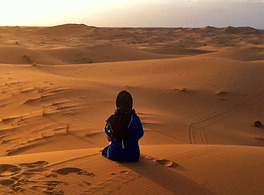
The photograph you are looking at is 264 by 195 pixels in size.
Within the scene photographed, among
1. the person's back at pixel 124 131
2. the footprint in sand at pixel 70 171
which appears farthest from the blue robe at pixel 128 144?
the footprint in sand at pixel 70 171

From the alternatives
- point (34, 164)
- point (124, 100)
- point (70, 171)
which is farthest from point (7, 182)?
point (124, 100)

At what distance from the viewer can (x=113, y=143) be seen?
3.54 metres

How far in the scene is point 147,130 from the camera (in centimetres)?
603

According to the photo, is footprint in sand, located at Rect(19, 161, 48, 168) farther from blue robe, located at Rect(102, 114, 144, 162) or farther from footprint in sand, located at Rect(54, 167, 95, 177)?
blue robe, located at Rect(102, 114, 144, 162)

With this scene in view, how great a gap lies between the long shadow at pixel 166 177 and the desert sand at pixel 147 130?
1 centimetres

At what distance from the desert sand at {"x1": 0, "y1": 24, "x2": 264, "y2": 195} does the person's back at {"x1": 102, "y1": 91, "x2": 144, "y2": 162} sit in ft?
0.45

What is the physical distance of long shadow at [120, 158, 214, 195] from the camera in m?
3.02

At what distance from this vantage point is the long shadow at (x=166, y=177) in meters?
3.02

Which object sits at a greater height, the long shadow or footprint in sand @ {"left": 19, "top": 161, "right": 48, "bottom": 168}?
footprint in sand @ {"left": 19, "top": 161, "right": 48, "bottom": 168}

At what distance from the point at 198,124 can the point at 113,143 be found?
4.32 m

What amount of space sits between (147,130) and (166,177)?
277 centimetres

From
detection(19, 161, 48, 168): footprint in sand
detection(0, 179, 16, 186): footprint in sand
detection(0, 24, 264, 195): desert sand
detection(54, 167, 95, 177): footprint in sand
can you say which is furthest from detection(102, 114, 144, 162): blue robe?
detection(0, 179, 16, 186): footprint in sand

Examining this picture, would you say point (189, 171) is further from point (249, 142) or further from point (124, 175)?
point (249, 142)

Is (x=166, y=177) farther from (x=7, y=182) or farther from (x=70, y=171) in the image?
(x=7, y=182)
